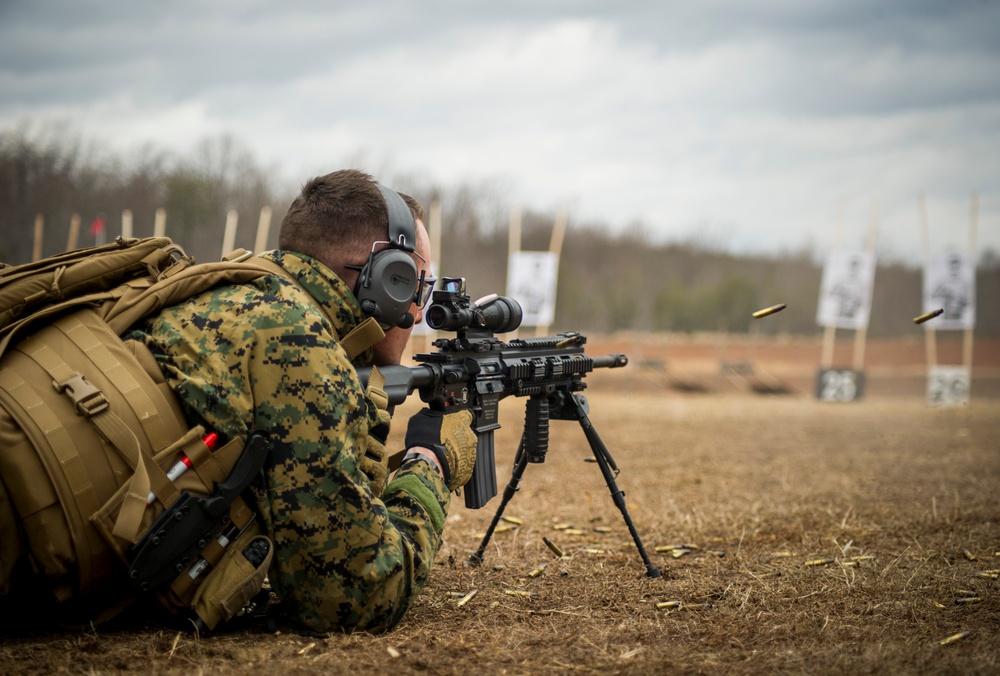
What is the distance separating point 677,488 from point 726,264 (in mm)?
34535

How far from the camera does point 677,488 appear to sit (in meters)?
7.13

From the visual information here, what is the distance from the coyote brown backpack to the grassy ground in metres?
0.23

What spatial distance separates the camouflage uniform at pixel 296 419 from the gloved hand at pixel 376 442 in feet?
0.63

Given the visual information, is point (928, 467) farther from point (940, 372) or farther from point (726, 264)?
point (726, 264)

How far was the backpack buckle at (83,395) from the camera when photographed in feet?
8.04

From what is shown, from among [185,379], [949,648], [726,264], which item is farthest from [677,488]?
[726,264]

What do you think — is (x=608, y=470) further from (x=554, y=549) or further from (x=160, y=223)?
(x=160, y=223)

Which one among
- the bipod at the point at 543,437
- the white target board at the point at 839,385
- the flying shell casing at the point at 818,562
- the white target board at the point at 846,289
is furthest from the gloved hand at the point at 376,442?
the white target board at the point at 846,289

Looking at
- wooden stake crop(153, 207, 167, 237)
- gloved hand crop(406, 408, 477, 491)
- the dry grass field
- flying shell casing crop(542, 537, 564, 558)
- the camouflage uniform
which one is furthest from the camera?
wooden stake crop(153, 207, 167, 237)

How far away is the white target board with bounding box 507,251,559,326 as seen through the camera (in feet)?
64.4

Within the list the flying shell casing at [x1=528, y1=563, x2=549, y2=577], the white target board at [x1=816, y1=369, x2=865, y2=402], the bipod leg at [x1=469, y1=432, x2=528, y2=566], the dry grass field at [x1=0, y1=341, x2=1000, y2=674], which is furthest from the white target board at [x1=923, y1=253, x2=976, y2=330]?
the flying shell casing at [x1=528, y1=563, x2=549, y2=577]

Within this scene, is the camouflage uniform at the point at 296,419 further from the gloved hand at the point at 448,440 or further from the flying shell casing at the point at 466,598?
the flying shell casing at the point at 466,598

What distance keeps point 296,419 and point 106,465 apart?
576 mm

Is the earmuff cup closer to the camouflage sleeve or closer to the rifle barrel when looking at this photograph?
the camouflage sleeve
